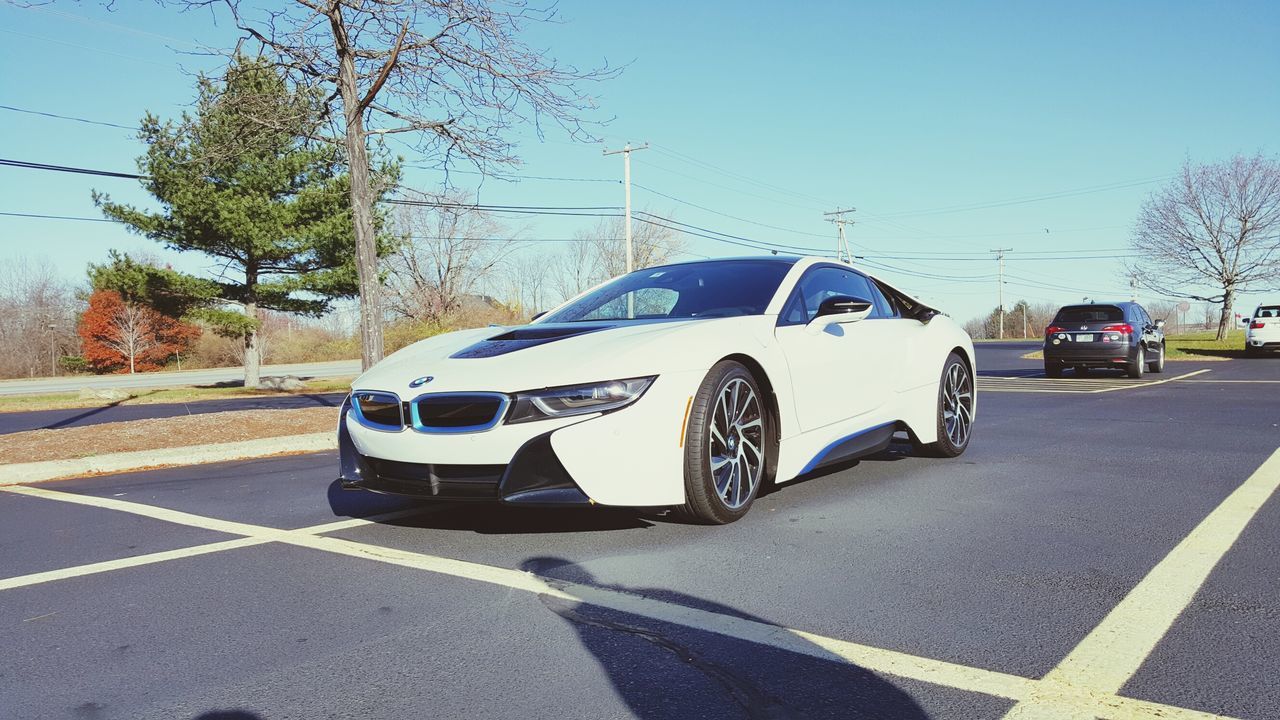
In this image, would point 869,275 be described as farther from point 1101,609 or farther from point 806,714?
point 806,714

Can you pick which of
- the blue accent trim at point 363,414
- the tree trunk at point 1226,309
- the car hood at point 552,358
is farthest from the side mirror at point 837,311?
the tree trunk at point 1226,309

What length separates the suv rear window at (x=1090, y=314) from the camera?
57.3ft

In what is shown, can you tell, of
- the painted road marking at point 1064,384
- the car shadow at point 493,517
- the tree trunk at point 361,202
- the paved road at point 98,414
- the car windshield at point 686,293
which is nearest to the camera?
the car shadow at point 493,517

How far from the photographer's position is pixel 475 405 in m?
3.96

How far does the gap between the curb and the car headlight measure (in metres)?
5.32

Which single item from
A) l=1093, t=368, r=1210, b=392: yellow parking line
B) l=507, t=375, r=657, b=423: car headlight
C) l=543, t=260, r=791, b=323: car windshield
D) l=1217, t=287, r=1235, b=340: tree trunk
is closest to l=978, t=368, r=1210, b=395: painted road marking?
l=1093, t=368, r=1210, b=392: yellow parking line

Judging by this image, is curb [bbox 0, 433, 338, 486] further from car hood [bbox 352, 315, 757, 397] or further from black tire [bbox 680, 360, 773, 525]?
black tire [bbox 680, 360, 773, 525]

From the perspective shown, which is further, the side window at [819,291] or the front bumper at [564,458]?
the side window at [819,291]

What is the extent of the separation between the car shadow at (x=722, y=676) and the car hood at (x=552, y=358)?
1215mm

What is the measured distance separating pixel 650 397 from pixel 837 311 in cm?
160

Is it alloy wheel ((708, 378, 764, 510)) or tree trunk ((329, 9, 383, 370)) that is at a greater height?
tree trunk ((329, 9, 383, 370))

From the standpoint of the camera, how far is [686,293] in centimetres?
541

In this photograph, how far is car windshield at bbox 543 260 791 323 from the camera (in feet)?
16.9

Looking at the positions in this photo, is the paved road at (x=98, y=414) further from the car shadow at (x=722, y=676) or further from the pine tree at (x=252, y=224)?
the car shadow at (x=722, y=676)
